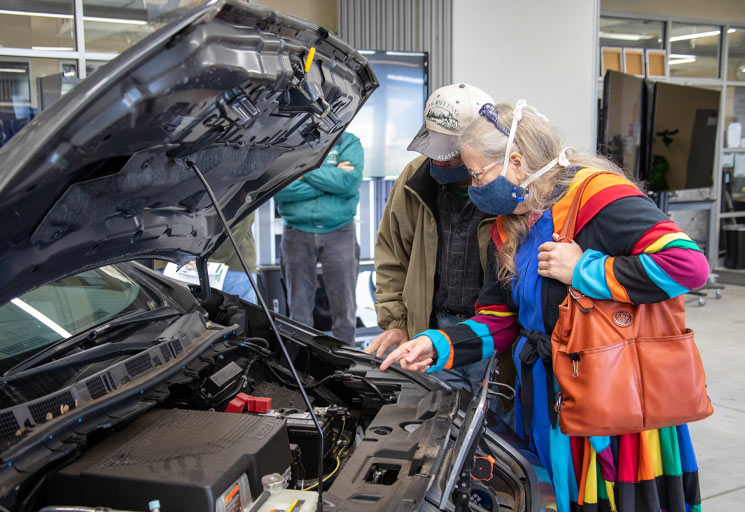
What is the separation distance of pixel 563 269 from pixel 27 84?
498cm

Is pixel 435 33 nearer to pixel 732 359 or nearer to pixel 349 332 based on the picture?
pixel 349 332

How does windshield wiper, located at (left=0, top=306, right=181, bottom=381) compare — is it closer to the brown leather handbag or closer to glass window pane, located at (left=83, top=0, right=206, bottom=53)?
the brown leather handbag

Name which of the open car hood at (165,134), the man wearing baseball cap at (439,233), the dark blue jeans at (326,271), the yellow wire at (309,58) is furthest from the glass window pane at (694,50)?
the yellow wire at (309,58)

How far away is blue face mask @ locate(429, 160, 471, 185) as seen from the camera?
227 centimetres

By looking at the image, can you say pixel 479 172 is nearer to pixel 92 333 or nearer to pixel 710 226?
pixel 92 333

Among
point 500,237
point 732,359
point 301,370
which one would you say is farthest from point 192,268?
point 732,359

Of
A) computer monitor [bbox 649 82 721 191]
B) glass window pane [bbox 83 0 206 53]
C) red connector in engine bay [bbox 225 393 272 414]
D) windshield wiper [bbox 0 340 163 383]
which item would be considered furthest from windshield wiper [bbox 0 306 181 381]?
computer monitor [bbox 649 82 721 191]

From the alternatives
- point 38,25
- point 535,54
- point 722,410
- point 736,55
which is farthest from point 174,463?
point 736,55

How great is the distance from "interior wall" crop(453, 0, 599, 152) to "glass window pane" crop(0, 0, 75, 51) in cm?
317

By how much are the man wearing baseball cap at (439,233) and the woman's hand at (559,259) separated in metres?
0.51

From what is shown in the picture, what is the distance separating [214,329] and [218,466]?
887mm

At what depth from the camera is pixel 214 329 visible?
216 cm

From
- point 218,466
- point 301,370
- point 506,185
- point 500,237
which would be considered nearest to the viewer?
point 218,466

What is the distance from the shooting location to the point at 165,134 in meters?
1.19
